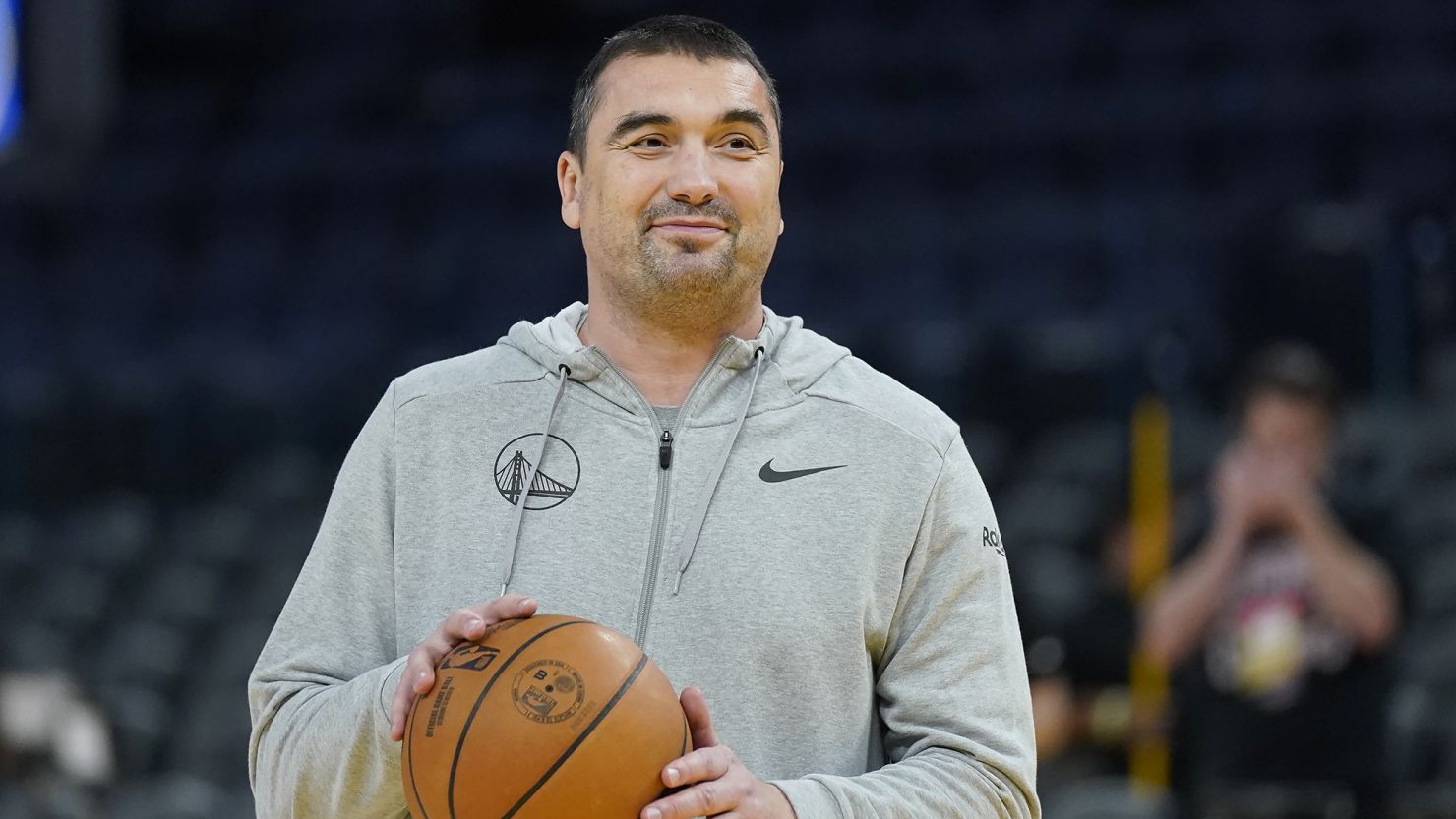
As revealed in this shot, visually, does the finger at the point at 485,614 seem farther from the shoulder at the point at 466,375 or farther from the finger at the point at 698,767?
the shoulder at the point at 466,375

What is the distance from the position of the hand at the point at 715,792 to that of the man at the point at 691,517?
0.18m

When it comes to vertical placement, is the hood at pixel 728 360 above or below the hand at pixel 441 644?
above

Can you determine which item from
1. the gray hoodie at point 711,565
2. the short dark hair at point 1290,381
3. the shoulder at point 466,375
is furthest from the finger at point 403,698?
the short dark hair at point 1290,381

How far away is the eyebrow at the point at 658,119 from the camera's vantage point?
1996mm

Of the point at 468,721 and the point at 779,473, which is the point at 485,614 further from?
the point at 779,473

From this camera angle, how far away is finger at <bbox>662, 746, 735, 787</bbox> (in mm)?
1678

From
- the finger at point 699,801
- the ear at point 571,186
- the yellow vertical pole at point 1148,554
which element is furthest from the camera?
the yellow vertical pole at point 1148,554

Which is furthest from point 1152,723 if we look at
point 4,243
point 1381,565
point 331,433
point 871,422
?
point 4,243

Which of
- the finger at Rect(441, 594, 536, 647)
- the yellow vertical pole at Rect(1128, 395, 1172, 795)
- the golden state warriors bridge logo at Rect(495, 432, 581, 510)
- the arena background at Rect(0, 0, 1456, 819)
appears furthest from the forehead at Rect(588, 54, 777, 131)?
the yellow vertical pole at Rect(1128, 395, 1172, 795)

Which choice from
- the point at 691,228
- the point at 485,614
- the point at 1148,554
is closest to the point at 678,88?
the point at 691,228

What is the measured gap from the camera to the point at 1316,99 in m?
7.25

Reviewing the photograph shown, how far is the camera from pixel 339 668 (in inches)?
78.3

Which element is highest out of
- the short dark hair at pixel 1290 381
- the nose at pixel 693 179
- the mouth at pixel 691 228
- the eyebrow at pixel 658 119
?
the eyebrow at pixel 658 119

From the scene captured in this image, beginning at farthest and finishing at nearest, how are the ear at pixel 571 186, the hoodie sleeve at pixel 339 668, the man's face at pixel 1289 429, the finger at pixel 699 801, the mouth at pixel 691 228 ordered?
the man's face at pixel 1289 429 < the ear at pixel 571 186 < the mouth at pixel 691 228 < the hoodie sleeve at pixel 339 668 < the finger at pixel 699 801
